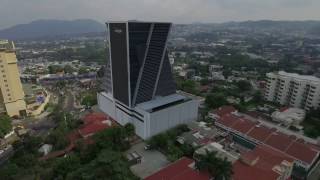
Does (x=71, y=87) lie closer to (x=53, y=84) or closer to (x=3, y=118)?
(x=53, y=84)

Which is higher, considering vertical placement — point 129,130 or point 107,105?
point 129,130

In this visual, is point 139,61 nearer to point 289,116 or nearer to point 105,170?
point 105,170

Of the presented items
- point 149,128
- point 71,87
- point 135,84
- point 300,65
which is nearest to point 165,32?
point 135,84

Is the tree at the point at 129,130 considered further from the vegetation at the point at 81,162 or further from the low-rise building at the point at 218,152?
the low-rise building at the point at 218,152

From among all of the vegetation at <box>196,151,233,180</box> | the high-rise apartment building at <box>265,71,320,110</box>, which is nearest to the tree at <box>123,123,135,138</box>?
the vegetation at <box>196,151,233,180</box>

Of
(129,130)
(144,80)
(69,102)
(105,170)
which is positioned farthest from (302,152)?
(69,102)

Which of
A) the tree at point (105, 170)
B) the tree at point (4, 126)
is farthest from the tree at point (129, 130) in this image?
the tree at point (4, 126)
